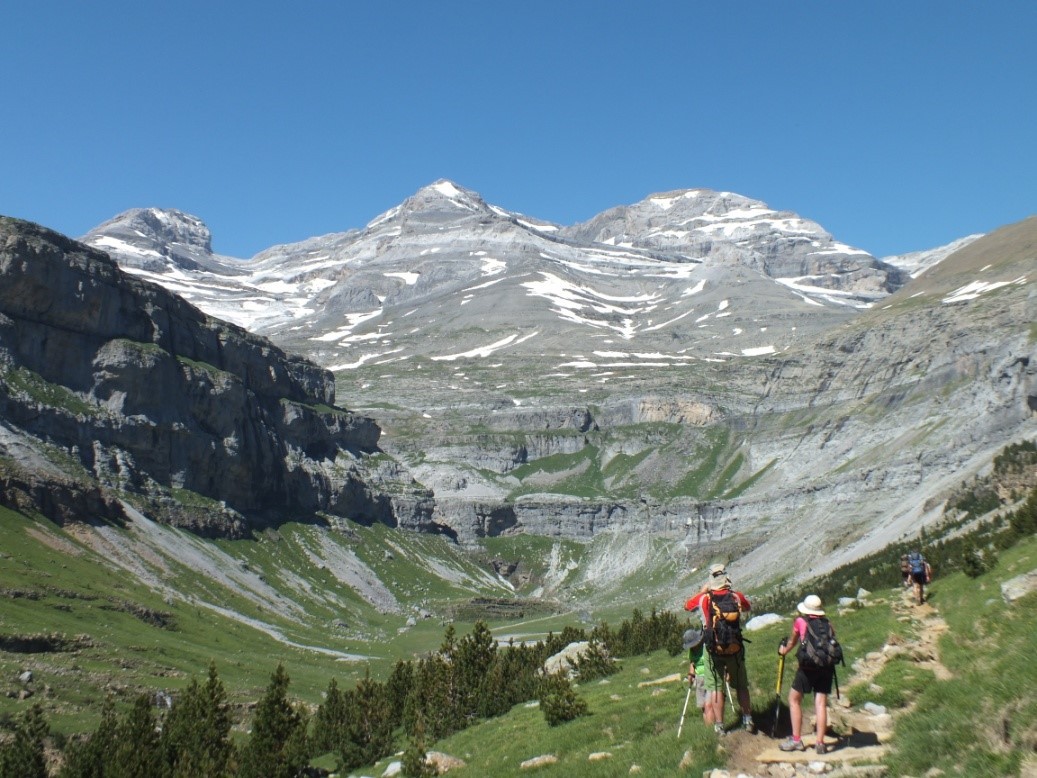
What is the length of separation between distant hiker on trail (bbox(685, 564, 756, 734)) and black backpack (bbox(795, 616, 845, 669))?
4.79 ft

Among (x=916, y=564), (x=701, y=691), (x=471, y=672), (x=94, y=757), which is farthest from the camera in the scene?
(x=471, y=672)

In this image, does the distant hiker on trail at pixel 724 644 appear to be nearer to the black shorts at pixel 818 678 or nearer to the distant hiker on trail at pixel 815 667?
the distant hiker on trail at pixel 815 667

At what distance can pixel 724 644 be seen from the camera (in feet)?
56.4

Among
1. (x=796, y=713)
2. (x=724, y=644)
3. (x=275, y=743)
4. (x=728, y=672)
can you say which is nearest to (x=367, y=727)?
(x=275, y=743)

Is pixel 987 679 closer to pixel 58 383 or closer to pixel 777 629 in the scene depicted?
pixel 777 629

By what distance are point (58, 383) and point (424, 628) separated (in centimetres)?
6825

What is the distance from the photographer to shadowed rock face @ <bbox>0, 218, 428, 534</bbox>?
12788 cm

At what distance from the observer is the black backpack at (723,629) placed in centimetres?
1719

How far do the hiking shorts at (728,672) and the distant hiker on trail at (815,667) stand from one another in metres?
1.48

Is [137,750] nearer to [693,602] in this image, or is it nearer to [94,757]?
[94,757]

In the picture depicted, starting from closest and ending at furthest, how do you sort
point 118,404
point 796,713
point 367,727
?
point 796,713, point 367,727, point 118,404

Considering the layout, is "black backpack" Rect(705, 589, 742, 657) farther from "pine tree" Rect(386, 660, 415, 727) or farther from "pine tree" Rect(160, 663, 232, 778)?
"pine tree" Rect(386, 660, 415, 727)

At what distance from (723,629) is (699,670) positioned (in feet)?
6.43

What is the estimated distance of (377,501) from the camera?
649 feet
